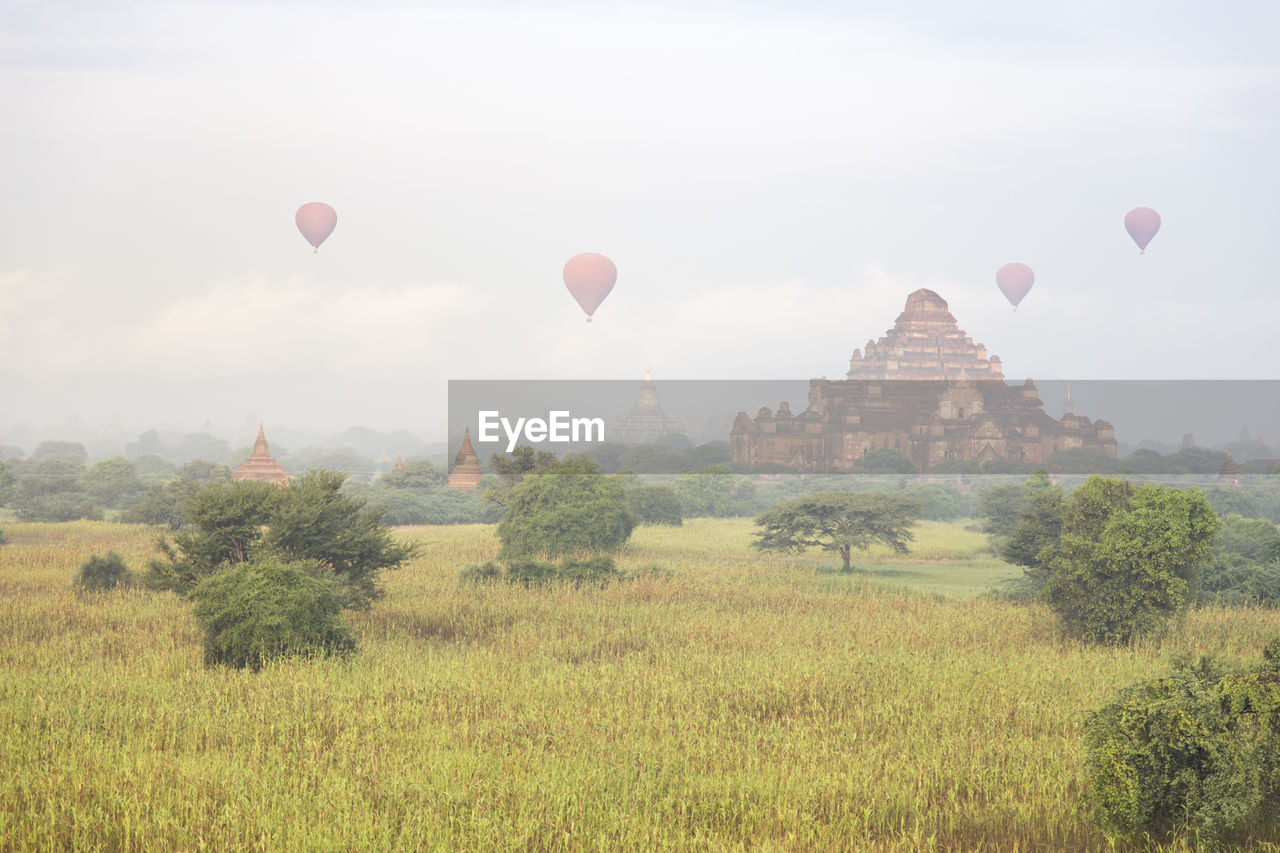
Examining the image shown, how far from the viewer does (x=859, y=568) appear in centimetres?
3045

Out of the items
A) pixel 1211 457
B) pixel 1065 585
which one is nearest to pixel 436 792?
pixel 1065 585

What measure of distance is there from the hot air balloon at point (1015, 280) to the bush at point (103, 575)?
428 ft

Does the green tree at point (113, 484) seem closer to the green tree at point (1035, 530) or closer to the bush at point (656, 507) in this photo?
the bush at point (656, 507)

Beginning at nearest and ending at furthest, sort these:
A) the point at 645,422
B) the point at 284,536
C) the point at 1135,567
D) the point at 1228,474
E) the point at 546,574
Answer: the point at 1135,567
the point at 284,536
the point at 546,574
the point at 1228,474
the point at 645,422

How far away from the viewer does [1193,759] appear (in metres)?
7.50

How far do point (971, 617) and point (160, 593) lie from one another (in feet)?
50.5

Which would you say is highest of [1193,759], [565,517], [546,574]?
[565,517]

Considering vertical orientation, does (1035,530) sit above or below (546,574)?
above

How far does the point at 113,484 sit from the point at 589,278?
4960 cm

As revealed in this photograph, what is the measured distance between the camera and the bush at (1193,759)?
731 cm


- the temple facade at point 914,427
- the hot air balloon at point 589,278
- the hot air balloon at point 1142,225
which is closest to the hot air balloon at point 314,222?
the hot air balloon at point 589,278

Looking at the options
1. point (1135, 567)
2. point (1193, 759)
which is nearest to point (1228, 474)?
point (1135, 567)

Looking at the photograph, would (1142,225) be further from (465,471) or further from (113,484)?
(113,484)

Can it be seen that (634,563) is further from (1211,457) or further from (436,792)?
(1211,457)
